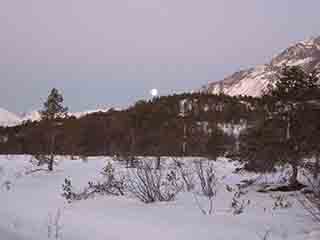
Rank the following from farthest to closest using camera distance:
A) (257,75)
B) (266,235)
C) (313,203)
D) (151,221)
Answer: (257,75) → (313,203) → (151,221) → (266,235)

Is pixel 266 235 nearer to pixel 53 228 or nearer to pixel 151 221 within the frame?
pixel 151 221

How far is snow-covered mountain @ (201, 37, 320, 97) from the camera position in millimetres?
135750

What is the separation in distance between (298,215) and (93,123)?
148 feet

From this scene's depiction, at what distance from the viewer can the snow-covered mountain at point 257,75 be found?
136 m

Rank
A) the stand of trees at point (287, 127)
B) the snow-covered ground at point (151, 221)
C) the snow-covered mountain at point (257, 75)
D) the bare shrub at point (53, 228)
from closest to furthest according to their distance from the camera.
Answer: the snow-covered ground at point (151, 221) < the bare shrub at point (53, 228) < the stand of trees at point (287, 127) < the snow-covered mountain at point (257, 75)

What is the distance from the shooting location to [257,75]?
6319 inches

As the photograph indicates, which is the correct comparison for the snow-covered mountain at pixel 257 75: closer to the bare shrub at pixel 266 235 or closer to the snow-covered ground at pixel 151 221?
the snow-covered ground at pixel 151 221

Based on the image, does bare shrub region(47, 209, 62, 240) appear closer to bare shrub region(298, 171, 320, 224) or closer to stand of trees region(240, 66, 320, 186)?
bare shrub region(298, 171, 320, 224)

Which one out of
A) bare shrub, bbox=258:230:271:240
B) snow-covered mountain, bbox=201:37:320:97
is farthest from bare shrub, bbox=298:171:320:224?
snow-covered mountain, bbox=201:37:320:97

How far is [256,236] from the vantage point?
13.8 ft

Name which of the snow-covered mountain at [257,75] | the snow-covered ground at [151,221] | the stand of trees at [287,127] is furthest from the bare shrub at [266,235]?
the snow-covered mountain at [257,75]

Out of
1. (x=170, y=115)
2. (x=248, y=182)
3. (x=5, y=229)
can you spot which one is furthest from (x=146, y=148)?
(x=5, y=229)

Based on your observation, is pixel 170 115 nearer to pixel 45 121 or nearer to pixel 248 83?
pixel 45 121

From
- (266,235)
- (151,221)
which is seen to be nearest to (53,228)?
(151,221)
